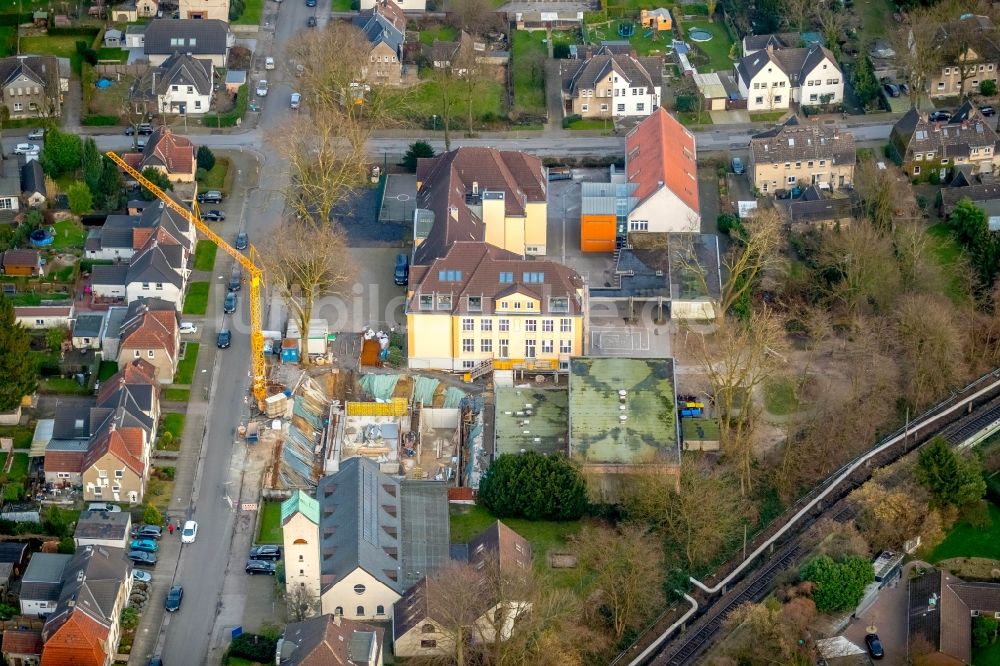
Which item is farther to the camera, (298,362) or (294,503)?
(298,362)

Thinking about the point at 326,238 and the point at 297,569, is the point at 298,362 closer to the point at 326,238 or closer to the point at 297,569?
the point at 326,238

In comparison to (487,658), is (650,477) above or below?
above

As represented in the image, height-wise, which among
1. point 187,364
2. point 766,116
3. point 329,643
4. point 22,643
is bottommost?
point 22,643

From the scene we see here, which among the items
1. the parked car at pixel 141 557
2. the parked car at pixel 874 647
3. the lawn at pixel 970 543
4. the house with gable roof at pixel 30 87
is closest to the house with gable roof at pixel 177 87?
the house with gable roof at pixel 30 87

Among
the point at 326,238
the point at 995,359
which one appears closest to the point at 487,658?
the point at 326,238

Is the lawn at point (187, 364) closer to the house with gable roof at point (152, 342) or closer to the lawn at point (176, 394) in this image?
the house with gable roof at point (152, 342)

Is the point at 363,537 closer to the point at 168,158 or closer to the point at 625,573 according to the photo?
the point at 625,573

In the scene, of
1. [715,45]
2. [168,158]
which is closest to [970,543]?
[715,45]
